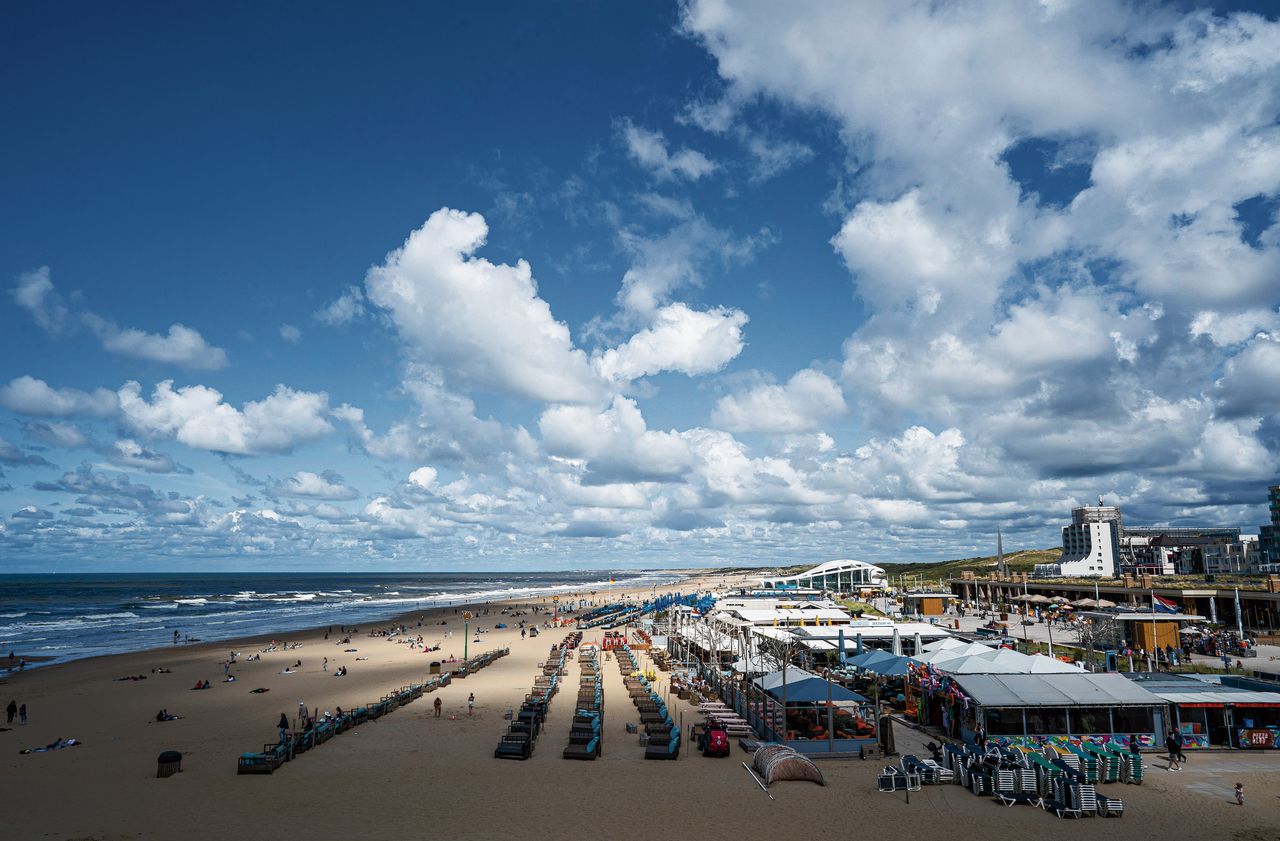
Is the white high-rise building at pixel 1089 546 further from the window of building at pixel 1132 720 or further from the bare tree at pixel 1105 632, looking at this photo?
the window of building at pixel 1132 720

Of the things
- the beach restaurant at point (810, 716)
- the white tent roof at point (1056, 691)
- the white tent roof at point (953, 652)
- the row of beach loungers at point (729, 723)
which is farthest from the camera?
the white tent roof at point (953, 652)

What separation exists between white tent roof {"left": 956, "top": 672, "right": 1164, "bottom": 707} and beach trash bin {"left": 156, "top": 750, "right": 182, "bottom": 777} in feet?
68.3

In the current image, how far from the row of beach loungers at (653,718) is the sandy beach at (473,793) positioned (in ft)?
1.54

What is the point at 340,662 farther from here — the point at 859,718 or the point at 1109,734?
the point at 1109,734

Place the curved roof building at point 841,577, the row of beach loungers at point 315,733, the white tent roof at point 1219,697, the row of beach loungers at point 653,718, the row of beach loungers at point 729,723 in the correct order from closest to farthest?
the white tent roof at point 1219,697, the row of beach loungers at point 315,733, the row of beach loungers at point 653,718, the row of beach loungers at point 729,723, the curved roof building at point 841,577

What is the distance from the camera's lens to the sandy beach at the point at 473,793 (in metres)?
15.5

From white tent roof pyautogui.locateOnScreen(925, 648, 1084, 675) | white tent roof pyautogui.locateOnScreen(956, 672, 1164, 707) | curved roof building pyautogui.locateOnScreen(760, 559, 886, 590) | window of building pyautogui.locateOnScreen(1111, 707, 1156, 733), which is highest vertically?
white tent roof pyautogui.locateOnScreen(925, 648, 1084, 675)

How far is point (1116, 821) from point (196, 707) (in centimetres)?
3199

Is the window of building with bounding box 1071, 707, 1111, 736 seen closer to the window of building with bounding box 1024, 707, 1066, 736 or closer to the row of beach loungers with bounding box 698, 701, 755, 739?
the window of building with bounding box 1024, 707, 1066, 736

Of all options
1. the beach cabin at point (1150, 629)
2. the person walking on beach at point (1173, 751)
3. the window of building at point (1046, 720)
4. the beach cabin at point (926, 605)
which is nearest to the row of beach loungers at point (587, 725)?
the window of building at point (1046, 720)

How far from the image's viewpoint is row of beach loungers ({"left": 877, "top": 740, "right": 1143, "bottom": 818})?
15992 millimetres

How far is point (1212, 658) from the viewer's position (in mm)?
34531

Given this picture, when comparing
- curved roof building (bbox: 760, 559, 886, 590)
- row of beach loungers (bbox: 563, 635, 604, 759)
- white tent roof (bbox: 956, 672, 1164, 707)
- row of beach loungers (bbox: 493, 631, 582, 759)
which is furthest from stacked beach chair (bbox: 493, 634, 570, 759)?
curved roof building (bbox: 760, 559, 886, 590)

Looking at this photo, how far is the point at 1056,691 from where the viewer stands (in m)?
20.1
